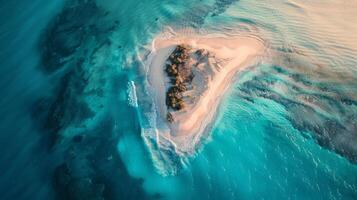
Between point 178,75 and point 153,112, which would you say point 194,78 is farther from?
point 153,112

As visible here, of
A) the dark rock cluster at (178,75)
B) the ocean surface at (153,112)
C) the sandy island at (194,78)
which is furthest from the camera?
the dark rock cluster at (178,75)

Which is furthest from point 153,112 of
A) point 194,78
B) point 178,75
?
point 194,78

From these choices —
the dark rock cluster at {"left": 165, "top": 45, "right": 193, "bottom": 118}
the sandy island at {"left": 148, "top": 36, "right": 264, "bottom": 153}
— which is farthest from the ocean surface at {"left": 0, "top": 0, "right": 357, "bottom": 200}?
the dark rock cluster at {"left": 165, "top": 45, "right": 193, "bottom": 118}

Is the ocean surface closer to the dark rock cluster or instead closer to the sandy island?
the sandy island

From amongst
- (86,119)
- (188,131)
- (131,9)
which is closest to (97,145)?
(86,119)

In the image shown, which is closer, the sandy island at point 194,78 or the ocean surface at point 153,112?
the ocean surface at point 153,112

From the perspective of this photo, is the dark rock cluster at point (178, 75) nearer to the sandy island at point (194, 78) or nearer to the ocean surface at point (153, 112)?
the sandy island at point (194, 78)

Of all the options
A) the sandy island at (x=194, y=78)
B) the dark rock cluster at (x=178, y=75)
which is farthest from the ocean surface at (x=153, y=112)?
the dark rock cluster at (x=178, y=75)
